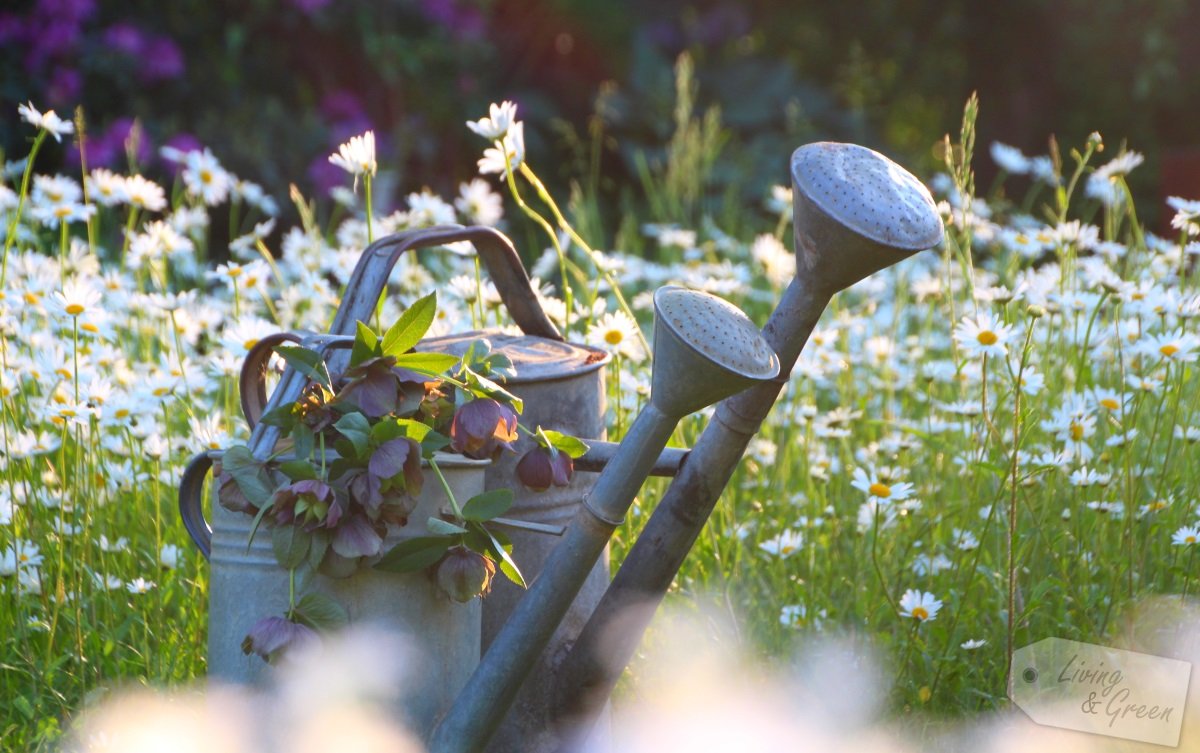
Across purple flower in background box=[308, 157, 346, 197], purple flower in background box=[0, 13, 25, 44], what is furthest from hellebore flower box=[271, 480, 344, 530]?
purple flower in background box=[0, 13, 25, 44]

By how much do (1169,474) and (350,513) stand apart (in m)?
1.21

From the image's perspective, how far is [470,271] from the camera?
123 inches

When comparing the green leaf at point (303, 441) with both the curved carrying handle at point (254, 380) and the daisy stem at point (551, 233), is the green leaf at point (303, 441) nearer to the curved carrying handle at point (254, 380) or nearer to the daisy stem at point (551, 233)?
the curved carrying handle at point (254, 380)

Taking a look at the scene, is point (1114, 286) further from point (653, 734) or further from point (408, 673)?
point (408, 673)

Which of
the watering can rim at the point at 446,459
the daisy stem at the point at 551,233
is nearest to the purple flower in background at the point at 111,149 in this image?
the daisy stem at the point at 551,233

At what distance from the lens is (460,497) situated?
1.16 meters

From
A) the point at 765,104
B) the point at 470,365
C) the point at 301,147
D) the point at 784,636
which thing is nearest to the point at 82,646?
the point at 470,365

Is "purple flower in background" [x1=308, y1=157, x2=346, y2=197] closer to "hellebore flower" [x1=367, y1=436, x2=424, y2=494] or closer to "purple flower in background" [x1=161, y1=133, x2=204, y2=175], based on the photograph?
"purple flower in background" [x1=161, y1=133, x2=204, y2=175]

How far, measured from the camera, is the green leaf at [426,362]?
1.13 m

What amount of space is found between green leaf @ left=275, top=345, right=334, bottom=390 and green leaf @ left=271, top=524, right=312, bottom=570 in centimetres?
13

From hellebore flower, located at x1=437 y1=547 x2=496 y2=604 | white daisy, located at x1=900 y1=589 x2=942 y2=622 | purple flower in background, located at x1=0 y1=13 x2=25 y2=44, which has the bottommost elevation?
purple flower in background, located at x1=0 y1=13 x2=25 y2=44

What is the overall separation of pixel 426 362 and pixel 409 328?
0.04m

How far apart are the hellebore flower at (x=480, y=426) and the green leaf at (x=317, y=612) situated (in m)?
0.17

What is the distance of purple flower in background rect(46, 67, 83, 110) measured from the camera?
4.05 m
